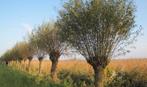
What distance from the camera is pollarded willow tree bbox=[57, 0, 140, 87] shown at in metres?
22.4

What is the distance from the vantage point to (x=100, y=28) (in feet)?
73.6

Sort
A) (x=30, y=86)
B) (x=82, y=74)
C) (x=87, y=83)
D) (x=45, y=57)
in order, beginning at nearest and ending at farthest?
(x=30, y=86), (x=87, y=83), (x=82, y=74), (x=45, y=57)

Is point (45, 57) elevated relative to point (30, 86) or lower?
elevated

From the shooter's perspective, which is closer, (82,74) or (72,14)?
(72,14)

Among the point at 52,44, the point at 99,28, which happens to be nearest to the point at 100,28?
the point at 99,28

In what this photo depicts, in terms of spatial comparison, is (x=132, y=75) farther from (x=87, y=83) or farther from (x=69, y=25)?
(x=69, y=25)

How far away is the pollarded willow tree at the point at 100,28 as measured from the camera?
73.4 feet

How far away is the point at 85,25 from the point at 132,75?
7493 millimetres

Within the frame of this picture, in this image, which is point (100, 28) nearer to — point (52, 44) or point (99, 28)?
point (99, 28)

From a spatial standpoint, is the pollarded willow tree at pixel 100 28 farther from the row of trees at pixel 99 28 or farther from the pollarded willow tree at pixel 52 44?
the pollarded willow tree at pixel 52 44

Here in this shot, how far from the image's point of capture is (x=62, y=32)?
969 inches

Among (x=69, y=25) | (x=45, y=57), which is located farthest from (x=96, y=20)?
(x=45, y=57)

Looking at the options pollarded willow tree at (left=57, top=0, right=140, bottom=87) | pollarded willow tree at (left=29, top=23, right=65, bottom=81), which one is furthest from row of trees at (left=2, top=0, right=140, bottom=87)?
pollarded willow tree at (left=29, top=23, right=65, bottom=81)

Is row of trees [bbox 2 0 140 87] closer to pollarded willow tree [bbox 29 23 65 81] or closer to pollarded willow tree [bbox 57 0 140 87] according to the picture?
pollarded willow tree [bbox 57 0 140 87]
